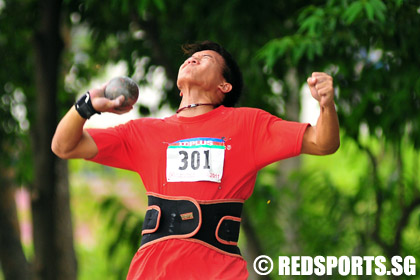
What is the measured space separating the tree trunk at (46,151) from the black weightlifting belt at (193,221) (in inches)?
155

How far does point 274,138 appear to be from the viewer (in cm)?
272

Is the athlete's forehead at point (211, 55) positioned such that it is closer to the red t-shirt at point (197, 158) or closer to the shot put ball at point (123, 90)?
the red t-shirt at point (197, 158)

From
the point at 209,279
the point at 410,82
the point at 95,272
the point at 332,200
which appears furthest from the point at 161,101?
the point at 95,272

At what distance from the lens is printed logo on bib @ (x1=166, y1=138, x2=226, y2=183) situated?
2652mm

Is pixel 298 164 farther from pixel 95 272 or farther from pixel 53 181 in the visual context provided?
pixel 95 272

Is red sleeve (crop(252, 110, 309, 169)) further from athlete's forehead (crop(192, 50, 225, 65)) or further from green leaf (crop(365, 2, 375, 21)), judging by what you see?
green leaf (crop(365, 2, 375, 21))

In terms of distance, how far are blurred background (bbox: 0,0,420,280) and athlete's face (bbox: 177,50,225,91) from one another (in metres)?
1.19

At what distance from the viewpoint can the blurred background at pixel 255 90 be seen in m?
4.47

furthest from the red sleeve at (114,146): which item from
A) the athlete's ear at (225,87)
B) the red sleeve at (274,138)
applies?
A: the red sleeve at (274,138)

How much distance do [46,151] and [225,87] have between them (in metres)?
3.91

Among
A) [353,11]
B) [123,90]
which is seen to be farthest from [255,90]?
[123,90]

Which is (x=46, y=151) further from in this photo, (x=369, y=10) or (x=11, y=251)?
(x=369, y=10)

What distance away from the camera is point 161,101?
6445 mm

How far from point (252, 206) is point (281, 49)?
2.24 m
